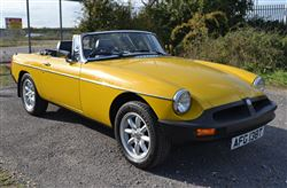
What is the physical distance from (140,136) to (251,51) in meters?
6.72

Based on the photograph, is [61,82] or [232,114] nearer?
[232,114]

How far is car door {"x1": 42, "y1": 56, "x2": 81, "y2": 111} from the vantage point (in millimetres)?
4992

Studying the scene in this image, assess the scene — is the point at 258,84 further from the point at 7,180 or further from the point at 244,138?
the point at 7,180

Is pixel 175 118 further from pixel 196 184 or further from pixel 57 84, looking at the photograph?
pixel 57 84

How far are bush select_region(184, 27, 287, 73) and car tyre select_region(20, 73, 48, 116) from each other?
5441 millimetres

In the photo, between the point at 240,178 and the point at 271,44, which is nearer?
the point at 240,178

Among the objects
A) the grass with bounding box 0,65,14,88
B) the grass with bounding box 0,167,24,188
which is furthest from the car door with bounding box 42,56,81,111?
the grass with bounding box 0,65,14,88

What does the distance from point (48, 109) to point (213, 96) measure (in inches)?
148

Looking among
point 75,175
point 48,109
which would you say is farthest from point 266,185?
point 48,109

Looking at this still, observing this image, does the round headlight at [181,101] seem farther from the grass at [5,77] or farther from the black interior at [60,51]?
the grass at [5,77]

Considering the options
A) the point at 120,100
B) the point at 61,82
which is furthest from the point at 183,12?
the point at 120,100

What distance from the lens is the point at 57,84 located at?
17.8 ft

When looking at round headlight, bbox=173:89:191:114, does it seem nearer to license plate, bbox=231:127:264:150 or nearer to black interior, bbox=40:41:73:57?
license plate, bbox=231:127:264:150

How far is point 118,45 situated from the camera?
5328 mm
